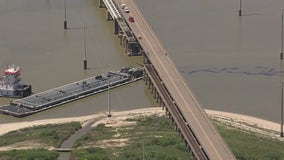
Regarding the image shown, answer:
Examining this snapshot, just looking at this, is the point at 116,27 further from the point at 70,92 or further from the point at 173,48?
the point at 70,92

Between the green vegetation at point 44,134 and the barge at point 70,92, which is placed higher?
the barge at point 70,92

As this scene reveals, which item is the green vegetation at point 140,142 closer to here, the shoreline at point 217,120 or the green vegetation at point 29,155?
the green vegetation at point 29,155

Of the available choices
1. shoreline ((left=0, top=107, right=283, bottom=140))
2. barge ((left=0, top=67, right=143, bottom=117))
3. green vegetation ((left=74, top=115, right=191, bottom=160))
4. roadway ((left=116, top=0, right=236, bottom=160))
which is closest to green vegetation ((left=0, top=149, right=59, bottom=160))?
green vegetation ((left=74, top=115, right=191, bottom=160))

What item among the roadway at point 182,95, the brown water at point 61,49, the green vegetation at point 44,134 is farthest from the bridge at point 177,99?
the green vegetation at point 44,134

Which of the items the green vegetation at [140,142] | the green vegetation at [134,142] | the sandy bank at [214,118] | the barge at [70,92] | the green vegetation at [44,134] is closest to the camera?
the green vegetation at [140,142]

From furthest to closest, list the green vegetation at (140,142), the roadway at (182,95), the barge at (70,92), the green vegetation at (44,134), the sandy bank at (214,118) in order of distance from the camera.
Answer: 1. the barge at (70,92)
2. the sandy bank at (214,118)
3. the green vegetation at (44,134)
4. the roadway at (182,95)
5. the green vegetation at (140,142)

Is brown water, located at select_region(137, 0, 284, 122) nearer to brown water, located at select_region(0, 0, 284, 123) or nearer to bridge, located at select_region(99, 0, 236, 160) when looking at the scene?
brown water, located at select_region(0, 0, 284, 123)

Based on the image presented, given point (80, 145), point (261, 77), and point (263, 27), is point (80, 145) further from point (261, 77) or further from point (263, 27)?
point (263, 27)

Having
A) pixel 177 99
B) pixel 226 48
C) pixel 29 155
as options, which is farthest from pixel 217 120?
pixel 226 48
